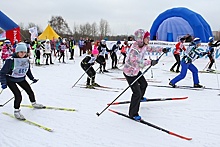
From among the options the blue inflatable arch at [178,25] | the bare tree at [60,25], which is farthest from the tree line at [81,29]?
the blue inflatable arch at [178,25]

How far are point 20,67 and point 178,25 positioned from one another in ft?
67.0

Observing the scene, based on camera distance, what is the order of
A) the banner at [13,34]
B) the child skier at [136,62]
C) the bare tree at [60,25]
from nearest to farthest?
the child skier at [136,62]
the banner at [13,34]
the bare tree at [60,25]

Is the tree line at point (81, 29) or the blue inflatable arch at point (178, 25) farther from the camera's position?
the tree line at point (81, 29)

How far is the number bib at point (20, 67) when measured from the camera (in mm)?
4426

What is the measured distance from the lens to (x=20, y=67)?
448cm

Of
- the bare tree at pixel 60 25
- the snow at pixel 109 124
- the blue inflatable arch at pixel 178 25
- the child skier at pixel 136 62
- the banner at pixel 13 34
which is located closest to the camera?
the snow at pixel 109 124

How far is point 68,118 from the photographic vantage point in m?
4.66

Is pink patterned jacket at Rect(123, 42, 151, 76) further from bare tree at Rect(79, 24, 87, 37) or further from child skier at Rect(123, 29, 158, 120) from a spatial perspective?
bare tree at Rect(79, 24, 87, 37)

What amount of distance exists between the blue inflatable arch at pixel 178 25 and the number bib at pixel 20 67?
1693cm

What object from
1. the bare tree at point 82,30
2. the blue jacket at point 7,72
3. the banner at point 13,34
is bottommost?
the blue jacket at point 7,72

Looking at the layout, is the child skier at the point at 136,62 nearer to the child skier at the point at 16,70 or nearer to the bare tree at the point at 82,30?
the child skier at the point at 16,70

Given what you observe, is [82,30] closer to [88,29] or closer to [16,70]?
[88,29]

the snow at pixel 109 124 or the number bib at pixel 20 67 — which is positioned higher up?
the number bib at pixel 20 67

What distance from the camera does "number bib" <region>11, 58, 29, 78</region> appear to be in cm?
443
